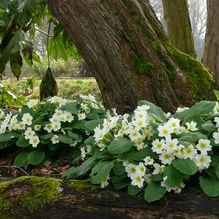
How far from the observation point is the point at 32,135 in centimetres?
261

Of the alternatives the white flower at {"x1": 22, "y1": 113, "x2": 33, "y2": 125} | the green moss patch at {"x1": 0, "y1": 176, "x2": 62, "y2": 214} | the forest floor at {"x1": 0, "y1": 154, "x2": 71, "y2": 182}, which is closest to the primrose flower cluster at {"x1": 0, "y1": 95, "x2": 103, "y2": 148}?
the white flower at {"x1": 22, "y1": 113, "x2": 33, "y2": 125}

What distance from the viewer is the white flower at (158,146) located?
1875mm

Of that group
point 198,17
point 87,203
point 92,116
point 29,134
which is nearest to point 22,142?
point 29,134

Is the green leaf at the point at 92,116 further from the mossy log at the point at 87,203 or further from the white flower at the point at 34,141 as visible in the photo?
the mossy log at the point at 87,203

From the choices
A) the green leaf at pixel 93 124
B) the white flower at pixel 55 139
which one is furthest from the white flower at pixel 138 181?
the white flower at pixel 55 139

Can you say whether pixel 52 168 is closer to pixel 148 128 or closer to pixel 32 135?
pixel 32 135

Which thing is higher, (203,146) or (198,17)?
(198,17)

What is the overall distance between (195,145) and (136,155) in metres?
0.25

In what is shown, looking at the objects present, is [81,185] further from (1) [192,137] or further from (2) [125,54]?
(2) [125,54]

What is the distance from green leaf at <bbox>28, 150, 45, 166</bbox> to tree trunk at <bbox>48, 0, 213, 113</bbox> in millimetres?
534

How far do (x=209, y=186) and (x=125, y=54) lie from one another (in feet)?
3.48

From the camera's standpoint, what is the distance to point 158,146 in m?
1.89

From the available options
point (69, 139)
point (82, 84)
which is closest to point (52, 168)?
point (69, 139)

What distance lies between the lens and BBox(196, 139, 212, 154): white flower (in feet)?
6.10
